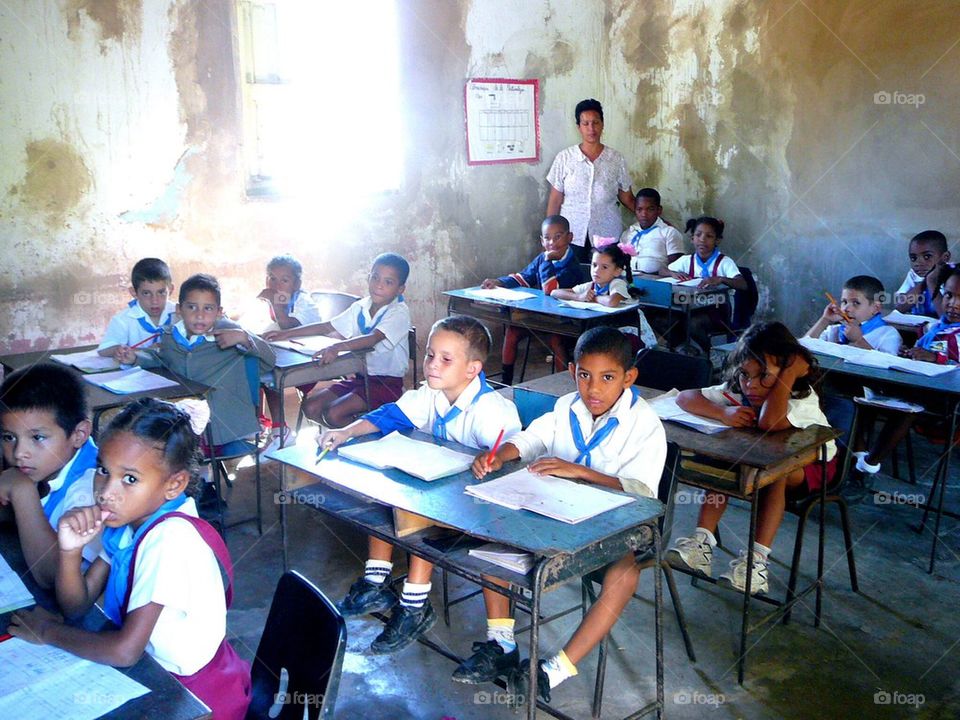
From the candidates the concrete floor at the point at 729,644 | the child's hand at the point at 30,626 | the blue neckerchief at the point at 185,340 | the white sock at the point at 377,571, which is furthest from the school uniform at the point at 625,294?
the child's hand at the point at 30,626

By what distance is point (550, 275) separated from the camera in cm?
552

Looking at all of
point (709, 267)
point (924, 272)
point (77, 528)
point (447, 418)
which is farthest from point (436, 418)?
point (709, 267)

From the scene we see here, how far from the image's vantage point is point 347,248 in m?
Answer: 5.76

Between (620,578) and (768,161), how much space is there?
4.71 metres

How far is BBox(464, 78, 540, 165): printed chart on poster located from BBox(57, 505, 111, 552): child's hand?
16.7 feet

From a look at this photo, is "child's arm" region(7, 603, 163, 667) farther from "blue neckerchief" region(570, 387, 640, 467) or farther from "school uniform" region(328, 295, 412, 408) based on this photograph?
"school uniform" region(328, 295, 412, 408)

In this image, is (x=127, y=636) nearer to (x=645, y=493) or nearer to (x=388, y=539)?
(x=388, y=539)

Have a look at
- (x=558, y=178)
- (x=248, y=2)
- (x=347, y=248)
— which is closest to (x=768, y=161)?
(x=558, y=178)

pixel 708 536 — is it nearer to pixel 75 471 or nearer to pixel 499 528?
pixel 499 528

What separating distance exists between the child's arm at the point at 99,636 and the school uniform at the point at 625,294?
11.6ft

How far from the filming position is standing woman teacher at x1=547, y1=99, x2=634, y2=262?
6527 millimetres

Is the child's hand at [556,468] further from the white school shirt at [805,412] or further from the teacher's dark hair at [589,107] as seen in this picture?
the teacher's dark hair at [589,107]

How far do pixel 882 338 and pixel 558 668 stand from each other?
2390 millimetres

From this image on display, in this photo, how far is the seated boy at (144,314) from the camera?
12.5ft
